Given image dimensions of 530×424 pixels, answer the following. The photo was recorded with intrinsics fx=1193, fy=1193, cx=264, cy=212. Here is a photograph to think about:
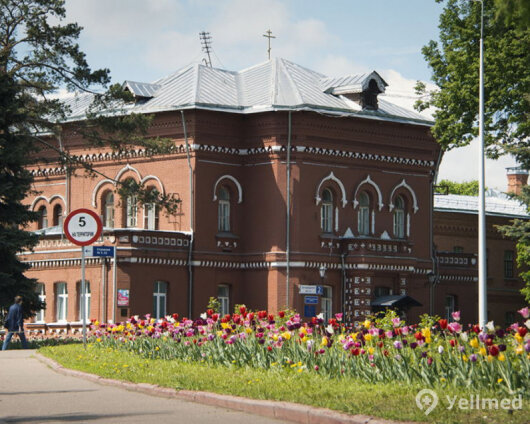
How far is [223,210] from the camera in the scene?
48.7 meters

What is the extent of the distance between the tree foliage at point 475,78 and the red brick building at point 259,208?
5.32 m

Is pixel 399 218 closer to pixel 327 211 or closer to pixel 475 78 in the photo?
pixel 327 211

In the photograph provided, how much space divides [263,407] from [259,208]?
34019 mm

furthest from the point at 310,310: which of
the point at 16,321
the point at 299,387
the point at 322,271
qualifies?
the point at 299,387

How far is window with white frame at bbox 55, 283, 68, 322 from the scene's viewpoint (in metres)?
47.4

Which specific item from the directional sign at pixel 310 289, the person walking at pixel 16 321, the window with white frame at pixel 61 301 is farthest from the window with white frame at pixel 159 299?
the person walking at pixel 16 321

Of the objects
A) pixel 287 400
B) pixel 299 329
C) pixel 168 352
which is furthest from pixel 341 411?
pixel 168 352

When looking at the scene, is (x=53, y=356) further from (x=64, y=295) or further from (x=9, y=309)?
(x=64, y=295)

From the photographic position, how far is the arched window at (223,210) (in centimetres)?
4847

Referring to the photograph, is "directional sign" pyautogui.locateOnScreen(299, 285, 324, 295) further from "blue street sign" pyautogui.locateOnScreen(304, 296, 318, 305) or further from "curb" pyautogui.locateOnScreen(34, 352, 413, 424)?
"curb" pyautogui.locateOnScreen(34, 352, 413, 424)

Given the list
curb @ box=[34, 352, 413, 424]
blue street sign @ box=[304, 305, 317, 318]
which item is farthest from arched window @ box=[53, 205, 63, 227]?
curb @ box=[34, 352, 413, 424]

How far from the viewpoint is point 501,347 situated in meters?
14.1

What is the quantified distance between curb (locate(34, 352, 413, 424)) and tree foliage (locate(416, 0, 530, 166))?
86.5 feet

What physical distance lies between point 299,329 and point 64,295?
29.6 metres
